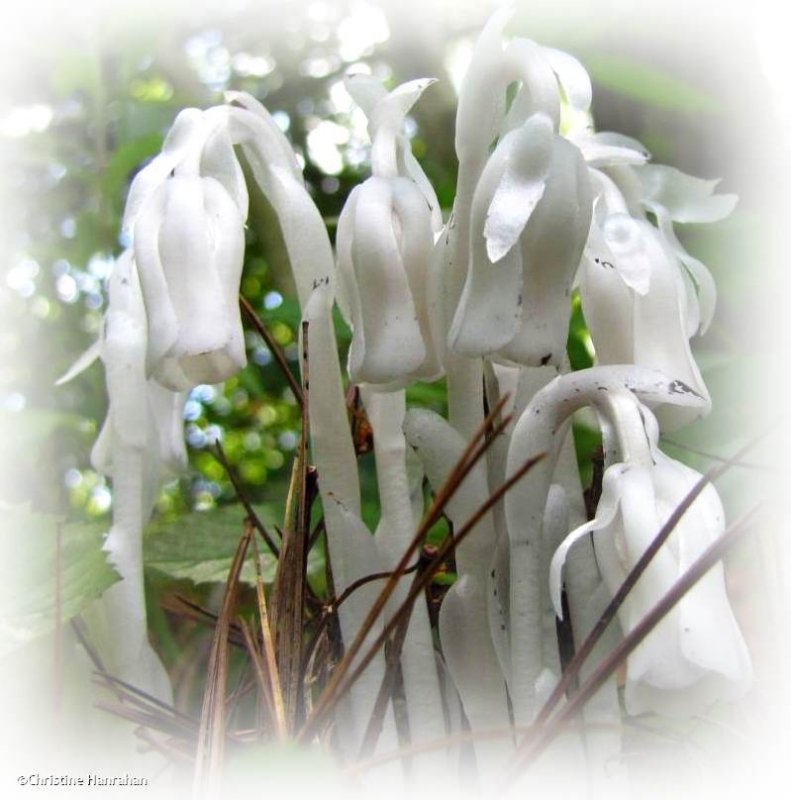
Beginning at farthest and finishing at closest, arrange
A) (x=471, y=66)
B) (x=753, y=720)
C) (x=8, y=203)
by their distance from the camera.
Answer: (x=8, y=203), (x=753, y=720), (x=471, y=66)

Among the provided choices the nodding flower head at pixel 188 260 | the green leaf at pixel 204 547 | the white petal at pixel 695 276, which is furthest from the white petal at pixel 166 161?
the green leaf at pixel 204 547

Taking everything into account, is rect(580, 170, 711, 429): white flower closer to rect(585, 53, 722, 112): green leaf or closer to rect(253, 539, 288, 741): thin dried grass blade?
rect(253, 539, 288, 741): thin dried grass blade

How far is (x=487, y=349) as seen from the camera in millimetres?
627

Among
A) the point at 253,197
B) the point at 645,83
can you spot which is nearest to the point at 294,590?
the point at 645,83

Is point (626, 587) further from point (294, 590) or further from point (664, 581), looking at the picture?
point (294, 590)

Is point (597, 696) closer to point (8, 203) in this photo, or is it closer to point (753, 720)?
point (753, 720)

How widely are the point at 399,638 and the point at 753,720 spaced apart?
0.34 meters

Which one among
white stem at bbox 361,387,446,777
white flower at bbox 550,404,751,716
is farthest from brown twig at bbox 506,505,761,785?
white stem at bbox 361,387,446,777

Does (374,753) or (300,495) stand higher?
(300,495)

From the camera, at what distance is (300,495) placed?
0.78m

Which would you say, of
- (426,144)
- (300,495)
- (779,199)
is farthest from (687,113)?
(300,495)

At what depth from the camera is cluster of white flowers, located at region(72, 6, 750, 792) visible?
62 centimetres

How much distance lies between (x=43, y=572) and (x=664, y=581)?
63cm

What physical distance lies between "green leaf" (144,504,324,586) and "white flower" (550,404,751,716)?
1.84 feet
